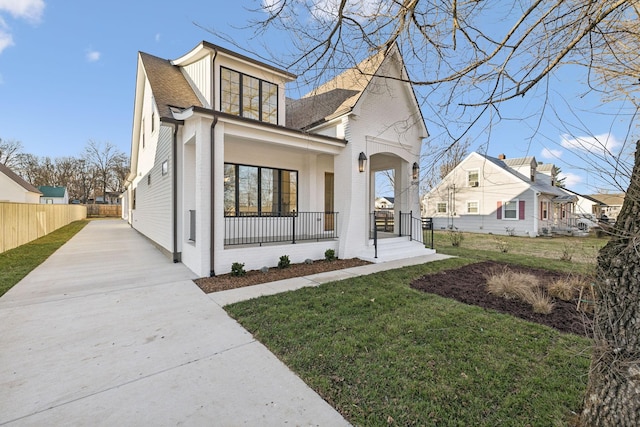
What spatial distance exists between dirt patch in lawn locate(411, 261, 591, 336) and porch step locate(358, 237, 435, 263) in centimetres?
184

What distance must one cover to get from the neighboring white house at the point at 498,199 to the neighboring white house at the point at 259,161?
39.2ft

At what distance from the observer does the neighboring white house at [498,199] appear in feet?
62.5

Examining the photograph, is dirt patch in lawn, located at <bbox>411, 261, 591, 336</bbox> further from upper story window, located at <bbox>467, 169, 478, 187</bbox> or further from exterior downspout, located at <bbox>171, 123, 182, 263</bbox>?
upper story window, located at <bbox>467, 169, 478, 187</bbox>

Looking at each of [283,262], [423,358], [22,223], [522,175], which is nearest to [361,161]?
[283,262]

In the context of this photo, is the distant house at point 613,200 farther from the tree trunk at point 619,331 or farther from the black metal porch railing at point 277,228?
the black metal porch railing at point 277,228

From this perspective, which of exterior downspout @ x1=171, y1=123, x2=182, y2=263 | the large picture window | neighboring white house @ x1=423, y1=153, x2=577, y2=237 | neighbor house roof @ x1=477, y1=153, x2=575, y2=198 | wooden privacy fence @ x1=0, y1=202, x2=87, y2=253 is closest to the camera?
exterior downspout @ x1=171, y1=123, x2=182, y2=263

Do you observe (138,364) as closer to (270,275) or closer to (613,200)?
(270,275)

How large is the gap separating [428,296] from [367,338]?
2.16m

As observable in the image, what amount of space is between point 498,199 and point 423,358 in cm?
2154

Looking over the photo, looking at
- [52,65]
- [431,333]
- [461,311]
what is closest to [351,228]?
[461,311]

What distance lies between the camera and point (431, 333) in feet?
11.1

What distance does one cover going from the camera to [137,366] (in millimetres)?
2764

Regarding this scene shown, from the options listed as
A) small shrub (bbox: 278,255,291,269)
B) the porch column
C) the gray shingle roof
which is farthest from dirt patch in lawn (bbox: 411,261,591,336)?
the gray shingle roof

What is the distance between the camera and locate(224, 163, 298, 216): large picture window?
8.47m
